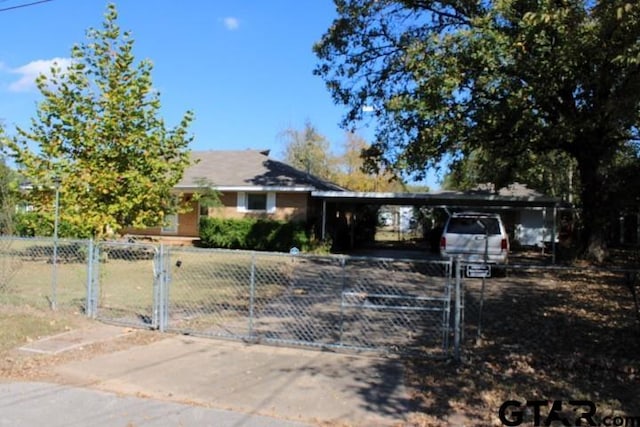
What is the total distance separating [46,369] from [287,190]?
1699cm

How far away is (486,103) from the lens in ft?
53.4

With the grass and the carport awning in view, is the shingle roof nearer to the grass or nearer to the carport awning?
the carport awning

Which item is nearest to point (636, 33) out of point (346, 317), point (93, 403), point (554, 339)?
point (554, 339)

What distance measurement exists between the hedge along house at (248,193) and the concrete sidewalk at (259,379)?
1564cm

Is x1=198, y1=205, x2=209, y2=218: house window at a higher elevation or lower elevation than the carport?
lower

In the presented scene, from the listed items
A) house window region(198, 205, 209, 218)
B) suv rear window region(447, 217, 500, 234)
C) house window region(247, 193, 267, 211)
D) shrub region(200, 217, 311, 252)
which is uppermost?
house window region(247, 193, 267, 211)

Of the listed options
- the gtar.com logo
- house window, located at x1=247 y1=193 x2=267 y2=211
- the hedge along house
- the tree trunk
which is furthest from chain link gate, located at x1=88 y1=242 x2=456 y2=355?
the tree trunk

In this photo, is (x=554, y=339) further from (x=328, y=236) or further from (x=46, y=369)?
(x=328, y=236)

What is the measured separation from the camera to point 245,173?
25547mm

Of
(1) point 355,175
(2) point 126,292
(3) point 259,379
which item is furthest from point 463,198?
(1) point 355,175

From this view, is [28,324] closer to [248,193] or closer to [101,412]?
[101,412]

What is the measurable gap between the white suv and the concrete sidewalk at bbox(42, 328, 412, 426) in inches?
368

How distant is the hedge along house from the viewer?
76.8 ft

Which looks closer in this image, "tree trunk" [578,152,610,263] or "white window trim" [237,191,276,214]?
"tree trunk" [578,152,610,263]
